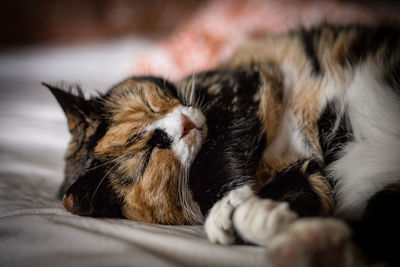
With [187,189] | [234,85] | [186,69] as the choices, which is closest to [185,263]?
[187,189]

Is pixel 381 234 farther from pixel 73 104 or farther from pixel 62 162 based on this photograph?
pixel 62 162

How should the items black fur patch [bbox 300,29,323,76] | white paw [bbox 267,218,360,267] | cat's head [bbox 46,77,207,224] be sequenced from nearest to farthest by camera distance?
white paw [bbox 267,218,360,267] → cat's head [bbox 46,77,207,224] → black fur patch [bbox 300,29,323,76]

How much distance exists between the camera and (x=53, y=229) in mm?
517

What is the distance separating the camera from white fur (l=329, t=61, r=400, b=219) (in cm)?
61

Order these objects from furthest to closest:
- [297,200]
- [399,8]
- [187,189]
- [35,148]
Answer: [399,8] < [35,148] < [187,189] < [297,200]

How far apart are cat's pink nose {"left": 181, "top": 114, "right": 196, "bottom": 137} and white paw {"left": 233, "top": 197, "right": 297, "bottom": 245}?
24cm

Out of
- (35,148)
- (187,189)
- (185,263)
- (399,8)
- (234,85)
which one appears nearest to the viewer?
(185,263)

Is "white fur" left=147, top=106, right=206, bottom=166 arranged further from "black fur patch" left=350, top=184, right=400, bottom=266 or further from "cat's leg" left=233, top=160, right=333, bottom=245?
"black fur patch" left=350, top=184, right=400, bottom=266

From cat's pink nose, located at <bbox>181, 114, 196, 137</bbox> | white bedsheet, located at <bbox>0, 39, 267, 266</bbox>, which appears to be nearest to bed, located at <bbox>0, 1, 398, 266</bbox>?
white bedsheet, located at <bbox>0, 39, 267, 266</bbox>

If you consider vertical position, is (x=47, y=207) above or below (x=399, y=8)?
below

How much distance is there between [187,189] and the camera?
2.31 feet

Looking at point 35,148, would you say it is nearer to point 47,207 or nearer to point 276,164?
point 47,207

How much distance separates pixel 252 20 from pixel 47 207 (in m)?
1.31

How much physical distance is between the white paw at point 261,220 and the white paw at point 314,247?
0.06 m
